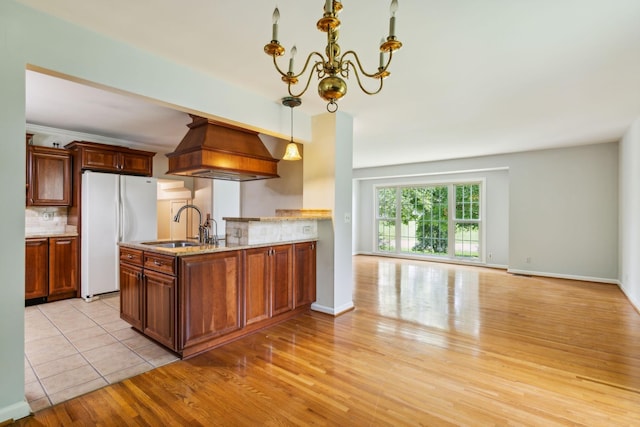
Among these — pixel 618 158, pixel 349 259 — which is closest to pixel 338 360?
pixel 349 259

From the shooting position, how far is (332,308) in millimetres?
3730

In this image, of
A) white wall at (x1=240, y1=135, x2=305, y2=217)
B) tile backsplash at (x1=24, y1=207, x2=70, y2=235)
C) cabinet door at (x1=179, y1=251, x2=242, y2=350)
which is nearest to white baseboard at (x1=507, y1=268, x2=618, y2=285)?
white wall at (x1=240, y1=135, x2=305, y2=217)

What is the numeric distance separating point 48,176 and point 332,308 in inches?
170

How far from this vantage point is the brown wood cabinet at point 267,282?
3.09 meters

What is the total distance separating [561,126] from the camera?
4457mm

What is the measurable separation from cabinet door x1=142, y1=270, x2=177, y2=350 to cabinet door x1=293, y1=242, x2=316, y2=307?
4.49ft

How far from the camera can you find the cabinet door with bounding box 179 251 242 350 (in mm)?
2559

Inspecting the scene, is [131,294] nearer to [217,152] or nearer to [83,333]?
[83,333]

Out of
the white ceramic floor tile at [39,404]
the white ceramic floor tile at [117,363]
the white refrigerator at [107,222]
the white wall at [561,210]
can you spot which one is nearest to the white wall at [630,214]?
the white wall at [561,210]

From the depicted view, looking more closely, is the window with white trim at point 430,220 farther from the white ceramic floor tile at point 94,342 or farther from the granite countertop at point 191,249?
the white ceramic floor tile at point 94,342

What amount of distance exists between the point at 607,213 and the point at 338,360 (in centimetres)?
581

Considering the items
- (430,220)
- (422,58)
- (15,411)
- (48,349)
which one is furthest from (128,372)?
(430,220)

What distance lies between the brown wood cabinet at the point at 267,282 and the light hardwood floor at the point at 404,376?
0.21 meters

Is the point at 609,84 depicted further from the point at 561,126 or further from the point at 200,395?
the point at 200,395
